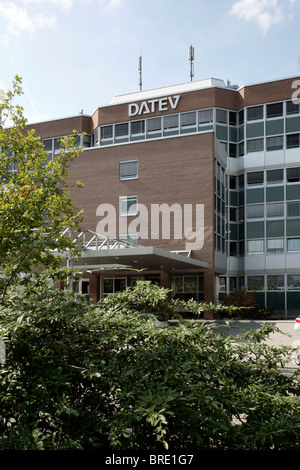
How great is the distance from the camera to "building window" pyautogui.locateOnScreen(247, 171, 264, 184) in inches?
1479

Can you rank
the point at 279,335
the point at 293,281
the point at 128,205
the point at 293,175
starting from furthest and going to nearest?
the point at 293,175 → the point at 293,281 → the point at 128,205 → the point at 279,335

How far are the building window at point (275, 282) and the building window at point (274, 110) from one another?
13.6m

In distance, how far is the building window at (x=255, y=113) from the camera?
37594mm

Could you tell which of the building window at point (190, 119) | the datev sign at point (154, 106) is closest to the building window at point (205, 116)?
the building window at point (190, 119)

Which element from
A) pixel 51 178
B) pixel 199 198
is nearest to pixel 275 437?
pixel 51 178

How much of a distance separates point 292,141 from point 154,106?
12375 mm

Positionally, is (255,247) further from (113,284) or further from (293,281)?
(113,284)

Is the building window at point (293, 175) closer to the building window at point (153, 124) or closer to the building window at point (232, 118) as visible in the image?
the building window at point (232, 118)

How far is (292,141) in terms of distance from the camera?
36688 mm

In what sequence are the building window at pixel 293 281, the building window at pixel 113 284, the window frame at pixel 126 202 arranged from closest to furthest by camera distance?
the window frame at pixel 126 202
the building window at pixel 113 284
the building window at pixel 293 281

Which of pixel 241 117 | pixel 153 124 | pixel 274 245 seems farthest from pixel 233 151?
pixel 274 245

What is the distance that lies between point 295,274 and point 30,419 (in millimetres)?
34937

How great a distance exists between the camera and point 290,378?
3.96m

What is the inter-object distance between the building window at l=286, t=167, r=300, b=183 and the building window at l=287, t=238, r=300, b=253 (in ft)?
16.0
